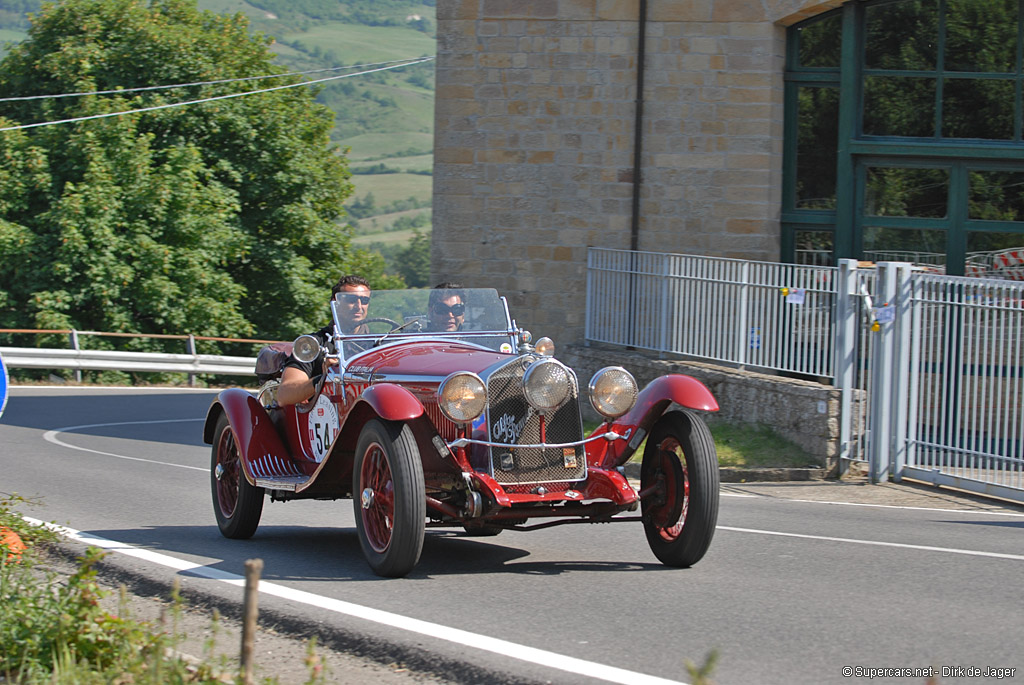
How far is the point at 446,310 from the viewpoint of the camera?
786 centimetres

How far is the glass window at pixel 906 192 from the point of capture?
16.4m

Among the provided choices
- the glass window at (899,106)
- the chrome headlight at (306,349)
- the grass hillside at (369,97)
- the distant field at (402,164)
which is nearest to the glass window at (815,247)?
the glass window at (899,106)

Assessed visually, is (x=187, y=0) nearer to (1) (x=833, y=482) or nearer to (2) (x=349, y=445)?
(1) (x=833, y=482)

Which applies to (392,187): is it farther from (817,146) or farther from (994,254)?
(994,254)

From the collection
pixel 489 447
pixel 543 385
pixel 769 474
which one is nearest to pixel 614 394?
pixel 543 385

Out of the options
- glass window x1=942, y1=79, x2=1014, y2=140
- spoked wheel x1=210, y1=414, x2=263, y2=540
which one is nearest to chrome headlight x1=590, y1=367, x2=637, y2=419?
spoked wheel x1=210, y1=414, x2=263, y2=540

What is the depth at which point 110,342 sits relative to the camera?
1211 inches

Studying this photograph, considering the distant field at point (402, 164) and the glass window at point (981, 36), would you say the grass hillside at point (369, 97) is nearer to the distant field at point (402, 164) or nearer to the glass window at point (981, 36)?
the distant field at point (402, 164)

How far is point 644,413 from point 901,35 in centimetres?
1134

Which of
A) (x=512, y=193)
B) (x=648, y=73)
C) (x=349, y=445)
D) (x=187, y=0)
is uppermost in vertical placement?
(x=187, y=0)

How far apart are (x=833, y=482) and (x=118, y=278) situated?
22936 millimetres

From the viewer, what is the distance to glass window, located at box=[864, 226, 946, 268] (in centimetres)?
1652

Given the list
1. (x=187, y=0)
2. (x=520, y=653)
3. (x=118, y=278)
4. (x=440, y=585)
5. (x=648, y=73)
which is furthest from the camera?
(x=187, y=0)

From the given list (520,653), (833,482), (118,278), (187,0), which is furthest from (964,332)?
(187,0)
